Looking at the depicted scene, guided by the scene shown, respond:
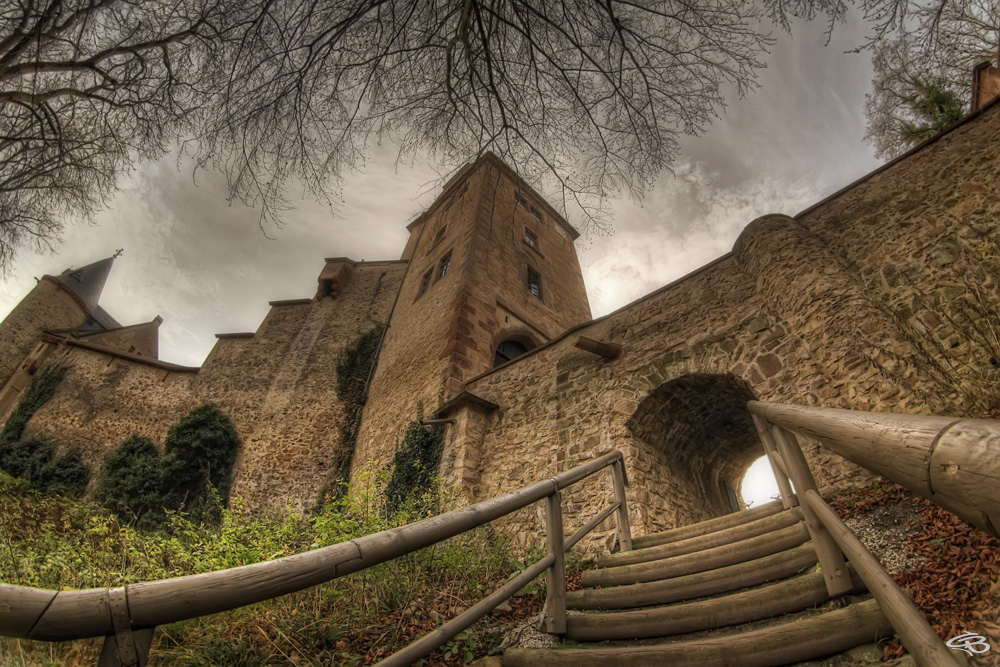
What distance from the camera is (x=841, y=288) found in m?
4.33

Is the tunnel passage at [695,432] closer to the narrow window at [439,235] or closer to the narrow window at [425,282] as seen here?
the narrow window at [425,282]

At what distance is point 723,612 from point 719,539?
3.93 ft

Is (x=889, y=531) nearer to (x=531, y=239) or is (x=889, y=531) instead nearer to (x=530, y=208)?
(x=531, y=239)

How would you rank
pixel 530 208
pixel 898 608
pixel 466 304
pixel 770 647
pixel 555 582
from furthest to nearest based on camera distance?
1. pixel 530 208
2. pixel 466 304
3. pixel 555 582
4. pixel 770 647
5. pixel 898 608

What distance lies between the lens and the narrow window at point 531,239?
588 inches

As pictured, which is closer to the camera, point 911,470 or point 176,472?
point 911,470

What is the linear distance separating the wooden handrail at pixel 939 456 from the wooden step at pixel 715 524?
2.52 meters

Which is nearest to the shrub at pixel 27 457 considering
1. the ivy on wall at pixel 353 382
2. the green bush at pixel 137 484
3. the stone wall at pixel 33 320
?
the green bush at pixel 137 484

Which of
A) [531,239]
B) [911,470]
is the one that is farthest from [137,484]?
[531,239]

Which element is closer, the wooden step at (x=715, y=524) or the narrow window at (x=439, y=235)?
the wooden step at (x=715, y=524)

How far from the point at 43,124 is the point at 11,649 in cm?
663

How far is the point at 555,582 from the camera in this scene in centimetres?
227

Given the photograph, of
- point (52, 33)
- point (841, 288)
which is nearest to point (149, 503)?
point (52, 33)

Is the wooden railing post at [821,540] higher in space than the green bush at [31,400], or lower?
lower
